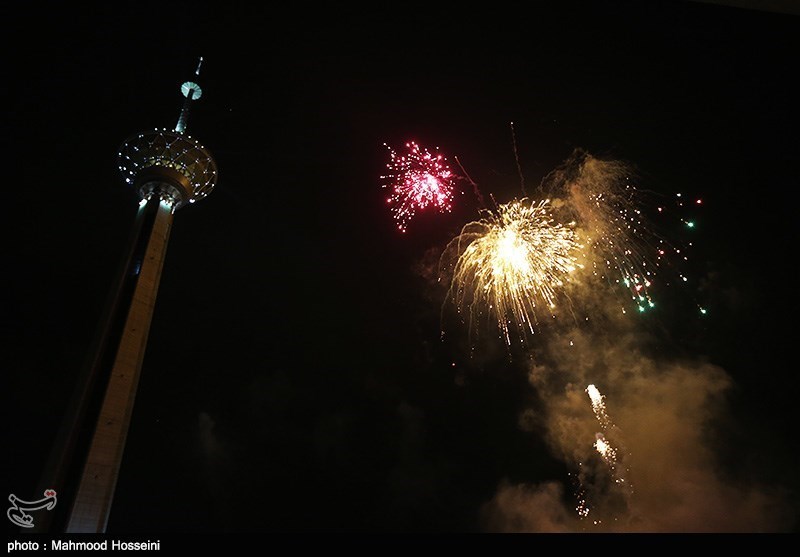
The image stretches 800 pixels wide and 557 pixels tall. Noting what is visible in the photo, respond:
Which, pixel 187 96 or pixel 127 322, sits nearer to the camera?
pixel 127 322

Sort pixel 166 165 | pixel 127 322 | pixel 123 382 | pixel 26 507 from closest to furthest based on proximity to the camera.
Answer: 1. pixel 26 507
2. pixel 123 382
3. pixel 127 322
4. pixel 166 165

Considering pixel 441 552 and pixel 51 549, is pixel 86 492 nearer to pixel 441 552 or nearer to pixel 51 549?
pixel 51 549

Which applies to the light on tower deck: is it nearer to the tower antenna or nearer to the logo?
the tower antenna

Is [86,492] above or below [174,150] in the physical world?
below

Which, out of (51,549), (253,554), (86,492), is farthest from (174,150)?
(253,554)

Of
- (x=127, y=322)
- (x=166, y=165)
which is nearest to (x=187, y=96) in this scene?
(x=166, y=165)

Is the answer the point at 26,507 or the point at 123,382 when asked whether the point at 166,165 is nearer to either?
the point at 123,382

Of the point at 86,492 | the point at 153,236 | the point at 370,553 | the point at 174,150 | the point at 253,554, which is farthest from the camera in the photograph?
the point at 174,150
